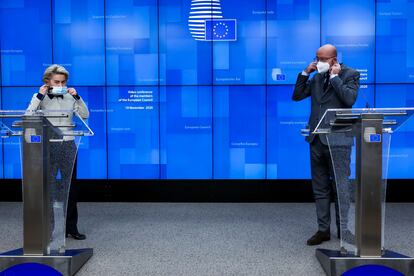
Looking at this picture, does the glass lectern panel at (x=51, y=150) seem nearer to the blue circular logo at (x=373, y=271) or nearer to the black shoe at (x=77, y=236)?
the black shoe at (x=77, y=236)

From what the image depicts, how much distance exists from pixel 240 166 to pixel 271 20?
183 cm

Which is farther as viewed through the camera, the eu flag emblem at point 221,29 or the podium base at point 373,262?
the eu flag emblem at point 221,29

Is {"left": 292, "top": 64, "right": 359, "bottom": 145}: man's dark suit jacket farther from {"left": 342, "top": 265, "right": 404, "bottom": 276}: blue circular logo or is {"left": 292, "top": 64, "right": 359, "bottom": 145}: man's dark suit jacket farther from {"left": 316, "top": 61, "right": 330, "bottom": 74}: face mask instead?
{"left": 342, "top": 265, "right": 404, "bottom": 276}: blue circular logo

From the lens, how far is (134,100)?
5645 mm

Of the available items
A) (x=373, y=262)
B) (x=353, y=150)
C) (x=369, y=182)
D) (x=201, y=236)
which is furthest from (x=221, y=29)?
(x=373, y=262)

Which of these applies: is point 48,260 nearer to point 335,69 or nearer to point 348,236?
point 348,236

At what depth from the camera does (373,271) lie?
9.21 feet

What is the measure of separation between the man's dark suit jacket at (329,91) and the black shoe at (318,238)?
779mm

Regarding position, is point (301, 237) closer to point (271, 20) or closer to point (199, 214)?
point (199, 214)

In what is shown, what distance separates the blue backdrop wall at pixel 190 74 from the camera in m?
5.53

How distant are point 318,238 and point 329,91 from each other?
1218 millimetres

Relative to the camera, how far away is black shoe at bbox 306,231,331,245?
12.4 feet

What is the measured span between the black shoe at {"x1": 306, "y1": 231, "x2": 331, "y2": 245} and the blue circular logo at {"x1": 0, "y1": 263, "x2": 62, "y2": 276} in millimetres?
2055

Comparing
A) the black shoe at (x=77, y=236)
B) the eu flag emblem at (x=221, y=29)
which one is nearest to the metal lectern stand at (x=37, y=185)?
the black shoe at (x=77, y=236)
